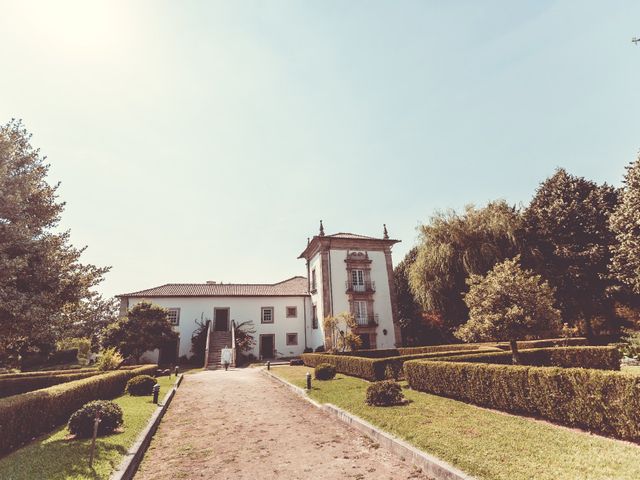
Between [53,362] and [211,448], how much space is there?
3416 cm

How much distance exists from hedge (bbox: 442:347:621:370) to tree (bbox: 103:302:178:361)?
21.8 metres

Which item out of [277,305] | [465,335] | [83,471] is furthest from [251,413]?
[277,305]

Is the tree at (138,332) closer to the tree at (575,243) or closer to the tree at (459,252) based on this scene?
the tree at (459,252)

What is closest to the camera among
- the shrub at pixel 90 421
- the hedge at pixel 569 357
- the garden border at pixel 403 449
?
the garden border at pixel 403 449

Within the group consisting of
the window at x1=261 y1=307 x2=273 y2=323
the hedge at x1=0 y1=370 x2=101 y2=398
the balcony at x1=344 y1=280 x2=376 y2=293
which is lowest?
the hedge at x1=0 y1=370 x2=101 y2=398

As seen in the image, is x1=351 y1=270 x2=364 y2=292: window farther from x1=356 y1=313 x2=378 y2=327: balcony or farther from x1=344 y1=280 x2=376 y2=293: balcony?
x1=356 y1=313 x2=378 y2=327: balcony

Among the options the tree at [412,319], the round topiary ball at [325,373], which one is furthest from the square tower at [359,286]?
the round topiary ball at [325,373]

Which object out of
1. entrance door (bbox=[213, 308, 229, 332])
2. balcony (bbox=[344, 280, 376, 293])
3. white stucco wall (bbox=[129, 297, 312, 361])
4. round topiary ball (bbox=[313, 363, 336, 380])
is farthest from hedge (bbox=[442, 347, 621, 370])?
entrance door (bbox=[213, 308, 229, 332])

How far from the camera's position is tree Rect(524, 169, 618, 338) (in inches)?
1025

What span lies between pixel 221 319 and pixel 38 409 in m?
24.9

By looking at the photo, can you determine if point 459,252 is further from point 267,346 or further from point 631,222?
point 267,346

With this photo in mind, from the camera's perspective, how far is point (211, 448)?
281 inches

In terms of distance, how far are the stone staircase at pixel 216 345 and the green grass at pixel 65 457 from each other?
60.3ft

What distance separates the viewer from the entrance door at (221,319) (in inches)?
1261
